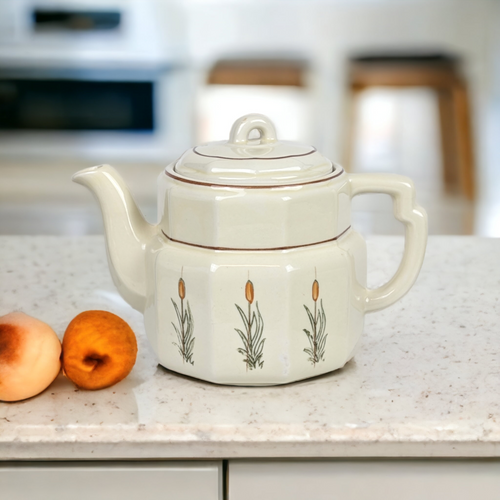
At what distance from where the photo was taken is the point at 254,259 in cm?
54

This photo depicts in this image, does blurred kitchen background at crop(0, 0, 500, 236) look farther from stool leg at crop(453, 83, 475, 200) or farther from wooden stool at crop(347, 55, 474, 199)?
stool leg at crop(453, 83, 475, 200)

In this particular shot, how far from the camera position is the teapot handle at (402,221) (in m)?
0.59

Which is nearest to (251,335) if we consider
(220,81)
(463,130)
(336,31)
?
(463,130)

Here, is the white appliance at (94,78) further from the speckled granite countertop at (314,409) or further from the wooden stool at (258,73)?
the speckled granite countertop at (314,409)

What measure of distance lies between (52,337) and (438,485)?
33 cm

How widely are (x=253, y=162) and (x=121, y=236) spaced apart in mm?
145

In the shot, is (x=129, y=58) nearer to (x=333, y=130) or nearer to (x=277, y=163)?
(x=333, y=130)

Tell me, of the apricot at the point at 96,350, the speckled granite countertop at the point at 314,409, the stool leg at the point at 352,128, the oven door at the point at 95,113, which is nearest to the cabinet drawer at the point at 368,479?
the speckled granite countertop at the point at 314,409

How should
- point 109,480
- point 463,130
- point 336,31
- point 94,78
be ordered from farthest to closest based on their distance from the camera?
point 336,31 < point 94,78 < point 463,130 < point 109,480

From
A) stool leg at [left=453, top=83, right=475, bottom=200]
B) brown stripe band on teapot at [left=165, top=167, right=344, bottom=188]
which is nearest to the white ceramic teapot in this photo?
brown stripe band on teapot at [left=165, top=167, right=344, bottom=188]

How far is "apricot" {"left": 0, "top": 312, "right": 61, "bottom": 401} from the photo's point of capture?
530 millimetres

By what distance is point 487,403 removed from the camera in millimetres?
551

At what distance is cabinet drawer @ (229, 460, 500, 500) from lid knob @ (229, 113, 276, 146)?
0.88 ft

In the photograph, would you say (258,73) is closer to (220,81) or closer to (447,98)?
(220,81)
